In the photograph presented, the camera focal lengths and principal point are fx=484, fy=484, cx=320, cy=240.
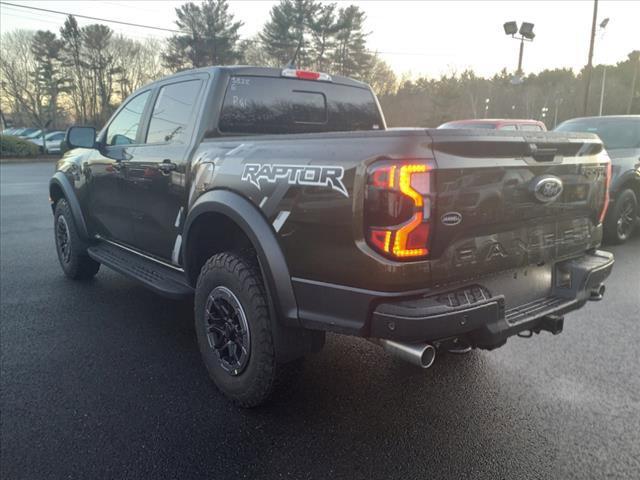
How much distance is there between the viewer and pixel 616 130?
24.5ft

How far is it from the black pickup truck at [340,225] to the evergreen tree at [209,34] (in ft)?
139

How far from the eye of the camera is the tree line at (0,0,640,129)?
141 ft

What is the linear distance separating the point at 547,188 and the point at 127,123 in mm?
3542

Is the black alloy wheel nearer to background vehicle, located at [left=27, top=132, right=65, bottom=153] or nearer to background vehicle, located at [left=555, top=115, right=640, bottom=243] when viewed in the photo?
background vehicle, located at [left=555, top=115, right=640, bottom=243]

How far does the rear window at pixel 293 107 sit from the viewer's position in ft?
11.2

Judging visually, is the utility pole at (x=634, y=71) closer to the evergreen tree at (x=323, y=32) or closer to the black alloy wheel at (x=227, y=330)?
the evergreen tree at (x=323, y=32)

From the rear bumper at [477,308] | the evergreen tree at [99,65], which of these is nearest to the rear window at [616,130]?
the rear bumper at [477,308]

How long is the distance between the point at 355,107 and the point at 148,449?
305cm

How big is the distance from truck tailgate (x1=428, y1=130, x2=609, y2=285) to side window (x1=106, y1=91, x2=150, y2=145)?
2959 millimetres

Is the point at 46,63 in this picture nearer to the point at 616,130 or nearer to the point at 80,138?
the point at 80,138

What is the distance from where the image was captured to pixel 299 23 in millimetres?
43375

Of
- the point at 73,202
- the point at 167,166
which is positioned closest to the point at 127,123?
the point at 73,202

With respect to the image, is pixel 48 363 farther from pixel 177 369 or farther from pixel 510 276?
pixel 510 276

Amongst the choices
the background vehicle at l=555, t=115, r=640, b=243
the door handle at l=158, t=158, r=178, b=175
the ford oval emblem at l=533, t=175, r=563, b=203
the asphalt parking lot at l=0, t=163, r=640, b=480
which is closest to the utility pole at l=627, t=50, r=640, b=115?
the background vehicle at l=555, t=115, r=640, b=243
